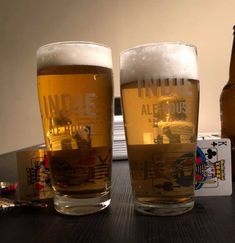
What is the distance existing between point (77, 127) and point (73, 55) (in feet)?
0.45

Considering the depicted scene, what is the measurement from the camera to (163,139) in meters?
0.58

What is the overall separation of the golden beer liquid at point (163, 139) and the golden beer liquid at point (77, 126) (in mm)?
Answer: 58

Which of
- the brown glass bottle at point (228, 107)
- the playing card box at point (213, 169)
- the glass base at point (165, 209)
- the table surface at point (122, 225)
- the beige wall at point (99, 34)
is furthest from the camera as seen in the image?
the beige wall at point (99, 34)

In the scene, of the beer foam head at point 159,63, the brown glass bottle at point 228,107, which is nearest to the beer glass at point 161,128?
the beer foam head at point 159,63

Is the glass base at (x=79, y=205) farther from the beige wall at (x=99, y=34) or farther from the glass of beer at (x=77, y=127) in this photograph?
the beige wall at (x=99, y=34)

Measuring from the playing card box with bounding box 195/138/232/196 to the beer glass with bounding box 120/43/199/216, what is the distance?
91 millimetres

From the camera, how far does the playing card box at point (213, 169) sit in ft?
2.22

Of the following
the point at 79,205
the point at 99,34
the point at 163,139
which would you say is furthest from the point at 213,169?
the point at 99,34

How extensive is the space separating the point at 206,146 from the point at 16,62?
225 cm

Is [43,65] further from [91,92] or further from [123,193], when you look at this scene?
[123,193]

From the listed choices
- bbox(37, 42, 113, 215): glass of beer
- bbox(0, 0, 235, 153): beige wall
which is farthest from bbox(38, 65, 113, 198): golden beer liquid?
bbox(0, 0, 235, 153): beige wall

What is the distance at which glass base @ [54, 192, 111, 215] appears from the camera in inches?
23.4

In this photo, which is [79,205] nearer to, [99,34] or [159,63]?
[159,63]

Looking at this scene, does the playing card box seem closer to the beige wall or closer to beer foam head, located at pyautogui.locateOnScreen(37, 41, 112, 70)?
beer foam head, located at pyautogui.locateOnScreen(37, 41, 112, 70)
